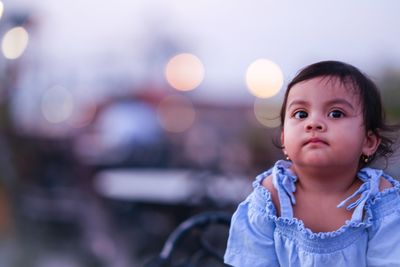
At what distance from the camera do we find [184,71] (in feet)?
53.6

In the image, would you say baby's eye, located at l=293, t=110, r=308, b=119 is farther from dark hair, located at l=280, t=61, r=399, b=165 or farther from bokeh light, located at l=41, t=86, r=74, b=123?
bokeh light, located at l=41, t=86, r=74, b=123

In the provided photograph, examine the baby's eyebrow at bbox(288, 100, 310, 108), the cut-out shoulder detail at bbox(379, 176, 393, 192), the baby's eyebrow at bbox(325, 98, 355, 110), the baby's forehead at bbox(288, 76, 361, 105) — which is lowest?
the cut-out shoulder detail at bbox(379, 176, 393, 192)

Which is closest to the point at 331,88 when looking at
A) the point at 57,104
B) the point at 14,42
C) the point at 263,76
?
the point at 14,42

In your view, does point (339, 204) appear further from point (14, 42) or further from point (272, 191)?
point (14, 42)

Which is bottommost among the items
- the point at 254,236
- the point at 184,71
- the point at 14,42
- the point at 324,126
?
the point at 254,236

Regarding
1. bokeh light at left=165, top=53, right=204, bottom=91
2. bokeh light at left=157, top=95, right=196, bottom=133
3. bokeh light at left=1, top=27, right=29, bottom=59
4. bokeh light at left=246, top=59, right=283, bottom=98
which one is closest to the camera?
bokeh light at left=1, top=27, right=29, bottom=59

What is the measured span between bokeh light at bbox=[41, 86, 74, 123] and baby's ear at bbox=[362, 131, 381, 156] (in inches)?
421

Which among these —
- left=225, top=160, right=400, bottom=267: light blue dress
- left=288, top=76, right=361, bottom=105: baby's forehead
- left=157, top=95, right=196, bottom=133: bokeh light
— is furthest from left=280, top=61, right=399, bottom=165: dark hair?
left=157, top=95, right=196, bottom=133: bokeh light

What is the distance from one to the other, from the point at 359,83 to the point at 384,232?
31cm

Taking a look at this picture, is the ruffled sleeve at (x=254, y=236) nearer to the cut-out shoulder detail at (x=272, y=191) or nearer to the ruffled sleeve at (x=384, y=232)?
the cut-out shoulder detail at (x=272, y=191)

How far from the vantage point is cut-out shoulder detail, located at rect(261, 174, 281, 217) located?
5.06 ft

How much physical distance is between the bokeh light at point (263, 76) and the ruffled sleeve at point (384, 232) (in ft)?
24.9

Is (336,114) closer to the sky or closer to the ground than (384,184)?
closer to the sky

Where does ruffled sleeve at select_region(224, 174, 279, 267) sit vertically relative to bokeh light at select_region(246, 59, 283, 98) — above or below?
below
